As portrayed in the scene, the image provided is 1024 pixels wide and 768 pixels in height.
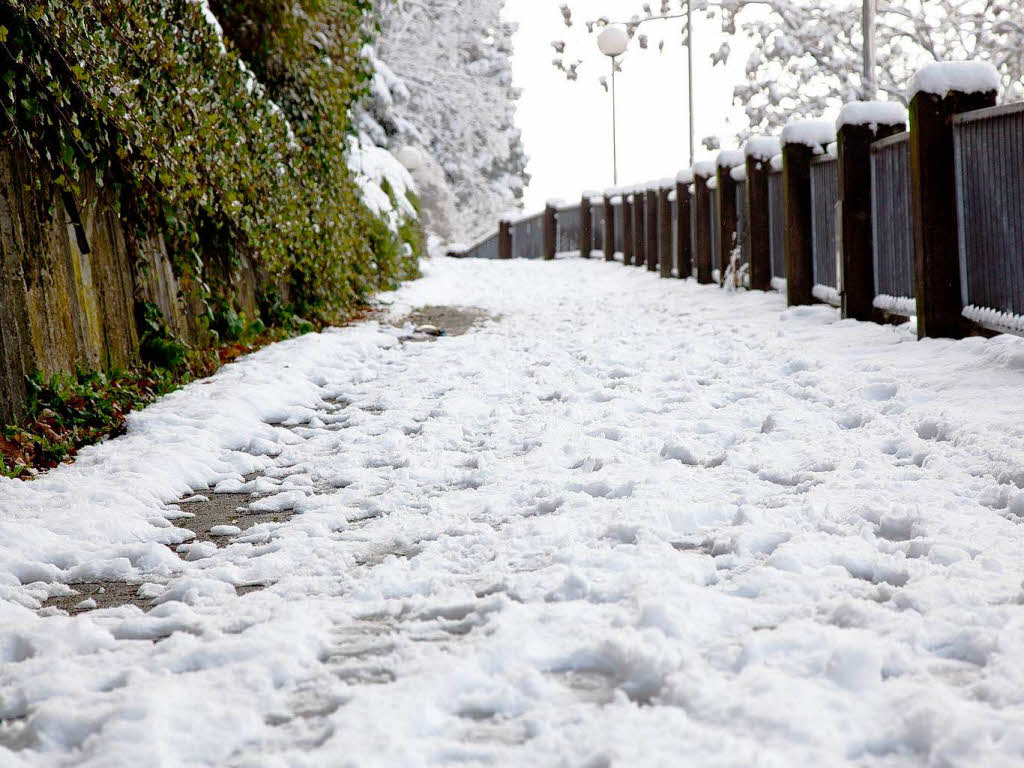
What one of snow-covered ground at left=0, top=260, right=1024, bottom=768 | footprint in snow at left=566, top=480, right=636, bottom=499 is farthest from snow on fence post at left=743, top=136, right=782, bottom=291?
footprint in snow at left=566, top=480, right=636, bottom=499

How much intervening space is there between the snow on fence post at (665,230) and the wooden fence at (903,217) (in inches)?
112

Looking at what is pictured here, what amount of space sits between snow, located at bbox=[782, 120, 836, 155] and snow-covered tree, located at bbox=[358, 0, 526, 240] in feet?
65.3

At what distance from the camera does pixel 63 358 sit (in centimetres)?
530

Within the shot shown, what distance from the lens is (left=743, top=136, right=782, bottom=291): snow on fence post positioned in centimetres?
1131

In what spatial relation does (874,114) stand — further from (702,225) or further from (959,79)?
A: (702,225)

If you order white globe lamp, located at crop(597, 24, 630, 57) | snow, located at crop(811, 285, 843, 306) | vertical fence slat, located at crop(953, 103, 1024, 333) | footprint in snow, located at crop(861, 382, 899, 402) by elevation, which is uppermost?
white globe lamp, located at crop(597, 24, 630, 57)

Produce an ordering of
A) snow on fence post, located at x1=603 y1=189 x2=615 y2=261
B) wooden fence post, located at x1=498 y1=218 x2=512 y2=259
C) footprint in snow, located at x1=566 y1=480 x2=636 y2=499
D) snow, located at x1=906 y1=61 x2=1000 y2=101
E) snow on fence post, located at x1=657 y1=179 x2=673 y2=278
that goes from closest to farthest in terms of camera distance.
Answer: footprint in snow, located at x1=566 y1=480 x2=636 y2=499
snow, located at x1=906 y1=61 x2=1000 y2=101
snow on fence post, located at x1=657 y1=179 x2=673 y2=278
snow on fence post, located at x1=603 y1=189 x2=615 y2=261
wooden fence post, located at x1=498 y1=218 x2=512 y2=259

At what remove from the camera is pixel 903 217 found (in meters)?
7.66

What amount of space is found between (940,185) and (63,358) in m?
5.15

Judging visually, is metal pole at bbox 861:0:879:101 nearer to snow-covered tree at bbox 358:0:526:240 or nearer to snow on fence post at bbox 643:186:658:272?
snow on fence post at bbox 643:186:658:272

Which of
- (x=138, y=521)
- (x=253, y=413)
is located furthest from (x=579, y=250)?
(x=138, y=521)

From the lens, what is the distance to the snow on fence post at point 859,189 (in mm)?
8180

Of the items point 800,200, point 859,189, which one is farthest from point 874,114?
point 800,200

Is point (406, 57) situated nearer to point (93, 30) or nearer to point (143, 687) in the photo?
point (93, 30)
